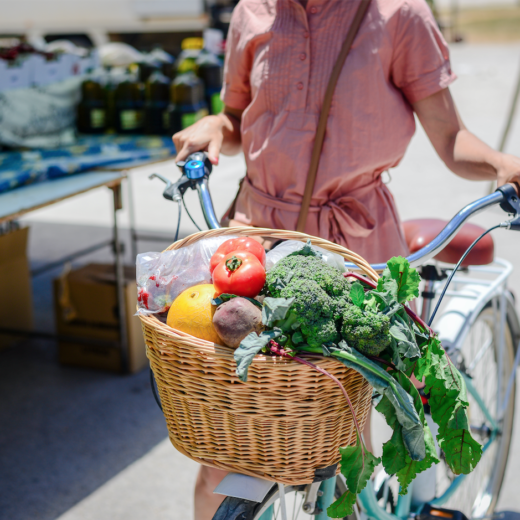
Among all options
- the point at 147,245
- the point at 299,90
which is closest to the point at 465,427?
the point at 299,90

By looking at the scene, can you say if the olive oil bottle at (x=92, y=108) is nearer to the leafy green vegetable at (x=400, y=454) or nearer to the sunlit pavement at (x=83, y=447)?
the sunlit pavement at (x=83, y=447)

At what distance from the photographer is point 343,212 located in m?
1.58

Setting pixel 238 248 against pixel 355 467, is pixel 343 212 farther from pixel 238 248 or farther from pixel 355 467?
pixel 355 467

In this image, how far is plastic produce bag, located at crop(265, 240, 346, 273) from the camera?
43.2 inches

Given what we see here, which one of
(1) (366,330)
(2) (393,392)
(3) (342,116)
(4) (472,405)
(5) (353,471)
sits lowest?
(4) (472,405)

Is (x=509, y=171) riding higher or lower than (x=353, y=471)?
higher

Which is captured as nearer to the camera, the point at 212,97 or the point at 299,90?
the point at 299,90

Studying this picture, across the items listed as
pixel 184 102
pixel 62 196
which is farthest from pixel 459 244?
pixel 184 102

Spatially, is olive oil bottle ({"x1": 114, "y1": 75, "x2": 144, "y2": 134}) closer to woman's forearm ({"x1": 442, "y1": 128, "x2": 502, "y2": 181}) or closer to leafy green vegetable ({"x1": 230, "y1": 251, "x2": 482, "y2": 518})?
woman's forearm ({"x1": 442, "y1": 128, "x2": 502, "y2": 181})

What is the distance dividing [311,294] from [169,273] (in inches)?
12.9

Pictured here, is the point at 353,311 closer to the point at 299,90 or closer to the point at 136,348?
the point at 299,90

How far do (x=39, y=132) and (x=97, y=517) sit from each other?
2.38 m

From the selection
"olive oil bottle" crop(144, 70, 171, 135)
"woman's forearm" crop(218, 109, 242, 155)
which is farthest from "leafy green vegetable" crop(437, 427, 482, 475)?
"olive oil bottle" crop(144, 70, 171, 135)

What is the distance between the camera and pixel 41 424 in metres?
2.99
